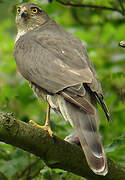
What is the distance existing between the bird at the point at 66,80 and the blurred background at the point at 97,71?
30cm

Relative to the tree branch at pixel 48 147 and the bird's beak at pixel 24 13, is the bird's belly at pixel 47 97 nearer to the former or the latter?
the tree branch at pixel 48 147

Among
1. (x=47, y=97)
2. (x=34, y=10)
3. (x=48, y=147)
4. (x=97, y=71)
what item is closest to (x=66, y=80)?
(x=47, y=97)

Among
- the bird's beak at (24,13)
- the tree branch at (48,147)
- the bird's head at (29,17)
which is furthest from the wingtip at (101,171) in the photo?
the bird's beak at (24,13)

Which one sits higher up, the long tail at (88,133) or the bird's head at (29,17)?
the long tail at (88,133)

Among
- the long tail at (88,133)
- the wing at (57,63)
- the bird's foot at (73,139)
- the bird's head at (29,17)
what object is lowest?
the bird's foot at (73,139)

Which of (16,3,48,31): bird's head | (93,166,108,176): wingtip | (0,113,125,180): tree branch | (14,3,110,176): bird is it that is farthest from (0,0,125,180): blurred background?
(93,166,108,176): wingtip

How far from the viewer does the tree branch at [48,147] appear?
3.46 m

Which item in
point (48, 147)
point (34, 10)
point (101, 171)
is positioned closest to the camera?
point (101, 171)

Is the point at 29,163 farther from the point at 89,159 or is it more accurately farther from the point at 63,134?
the point at 89,159

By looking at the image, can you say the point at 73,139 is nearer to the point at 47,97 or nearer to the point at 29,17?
the point at 47,97

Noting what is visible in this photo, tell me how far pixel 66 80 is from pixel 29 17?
1954mm

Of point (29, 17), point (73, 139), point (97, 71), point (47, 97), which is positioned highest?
point (47, 97)

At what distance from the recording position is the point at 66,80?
13.5 ft

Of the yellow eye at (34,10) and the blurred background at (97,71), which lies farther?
the yellow eye at (34,10)
